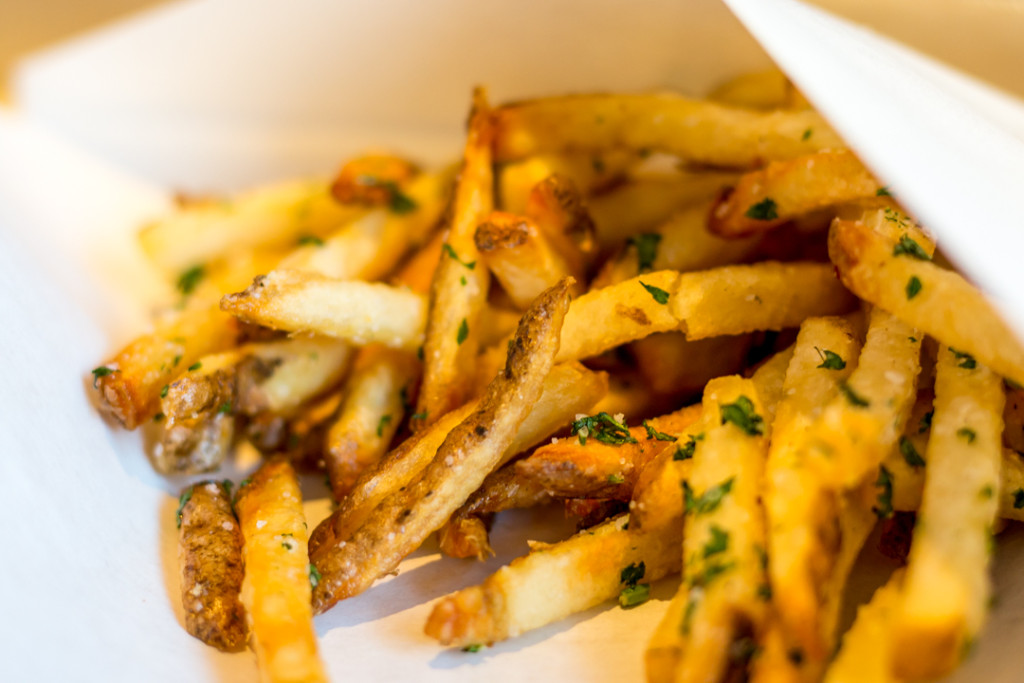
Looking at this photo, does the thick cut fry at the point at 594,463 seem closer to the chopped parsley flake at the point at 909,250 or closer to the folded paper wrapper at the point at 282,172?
the folded paper wrapper at the point at 282,172

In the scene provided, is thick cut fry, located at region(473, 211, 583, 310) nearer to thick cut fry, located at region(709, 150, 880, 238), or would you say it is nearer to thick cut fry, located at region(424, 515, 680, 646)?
thick cut fry, located at region(709, 150, 880, 238)

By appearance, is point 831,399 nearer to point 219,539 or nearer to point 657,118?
point 657,118

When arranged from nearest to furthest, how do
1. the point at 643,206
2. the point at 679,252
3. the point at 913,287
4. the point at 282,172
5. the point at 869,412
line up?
the point at 869,412, the point at 913,287, the point at 679,252, the point at 643,206, the point at 282,172

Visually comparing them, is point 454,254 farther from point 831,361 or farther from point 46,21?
point 46,21

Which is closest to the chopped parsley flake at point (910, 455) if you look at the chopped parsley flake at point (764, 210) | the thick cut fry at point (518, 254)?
the chopped parsley flake at point (764, 210)

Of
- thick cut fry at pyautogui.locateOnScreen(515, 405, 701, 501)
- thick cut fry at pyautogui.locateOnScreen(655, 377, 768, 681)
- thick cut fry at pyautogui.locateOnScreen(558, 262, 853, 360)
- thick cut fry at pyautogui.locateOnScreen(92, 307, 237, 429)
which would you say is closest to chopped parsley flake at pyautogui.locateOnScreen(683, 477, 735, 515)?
thick cut fry at pyautogui.locateOnScreen(655, 377, 768, 681)

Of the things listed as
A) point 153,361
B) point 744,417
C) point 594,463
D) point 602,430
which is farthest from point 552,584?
point 153,361
